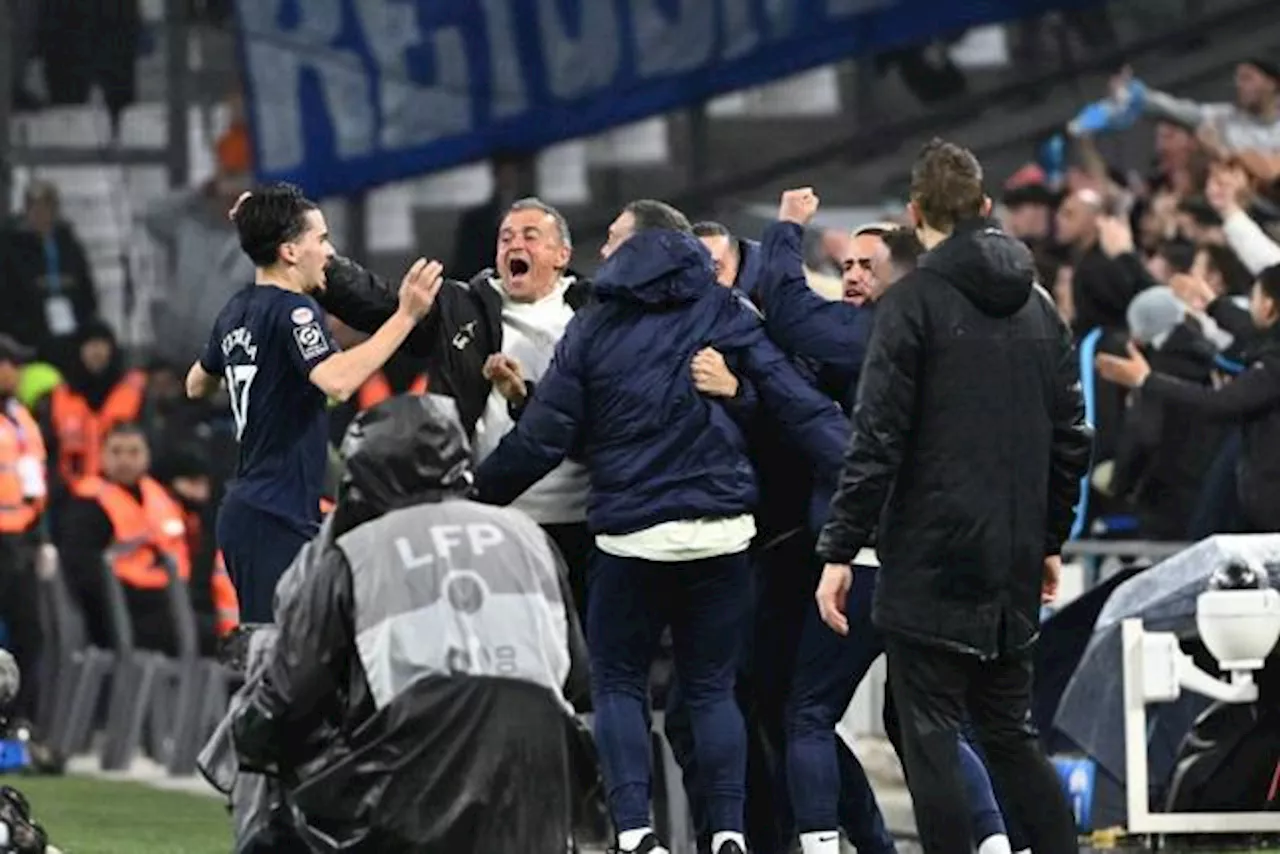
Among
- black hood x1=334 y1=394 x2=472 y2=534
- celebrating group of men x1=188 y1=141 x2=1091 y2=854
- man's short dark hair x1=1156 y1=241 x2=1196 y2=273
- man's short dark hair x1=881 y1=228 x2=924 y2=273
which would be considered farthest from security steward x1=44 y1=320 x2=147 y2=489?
black hood x1=334 y1=394 x2=472 y2=534

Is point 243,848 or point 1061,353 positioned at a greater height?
point 1061,353

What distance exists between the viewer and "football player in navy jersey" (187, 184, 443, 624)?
12.0m

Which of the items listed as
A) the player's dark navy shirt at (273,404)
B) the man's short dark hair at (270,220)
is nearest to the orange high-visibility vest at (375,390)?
the player's dark navy shirt at (273,404)

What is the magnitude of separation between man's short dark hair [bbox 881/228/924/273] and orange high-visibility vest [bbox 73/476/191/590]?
8.47 meters

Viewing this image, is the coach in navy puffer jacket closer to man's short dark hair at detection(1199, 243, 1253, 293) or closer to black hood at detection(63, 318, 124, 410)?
man's short dark hair at detection(1199, 243, 1253, 293)

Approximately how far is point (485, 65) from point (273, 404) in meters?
10.8

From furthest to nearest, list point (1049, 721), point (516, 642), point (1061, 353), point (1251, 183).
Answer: point (1251, 183) → point (1049, 721) → point (1061, 353) → point (516, 642)

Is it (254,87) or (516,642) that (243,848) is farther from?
(254,87)

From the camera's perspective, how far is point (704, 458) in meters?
11.8

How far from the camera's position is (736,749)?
Answer: 38.9ft

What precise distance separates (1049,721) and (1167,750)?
743 mm

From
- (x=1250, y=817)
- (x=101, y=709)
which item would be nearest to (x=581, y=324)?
(x=1250, y=817)

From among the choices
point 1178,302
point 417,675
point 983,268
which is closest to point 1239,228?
point 1178,302

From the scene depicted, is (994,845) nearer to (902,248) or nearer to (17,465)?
(902,248)
